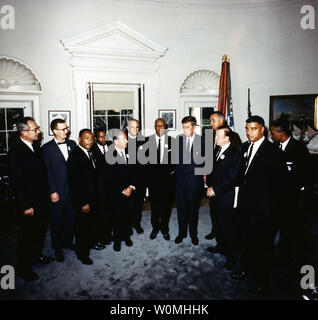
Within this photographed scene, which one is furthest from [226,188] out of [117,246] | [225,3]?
[225,3]

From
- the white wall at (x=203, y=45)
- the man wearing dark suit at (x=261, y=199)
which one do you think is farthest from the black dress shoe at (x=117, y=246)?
the white wall at (x=203, y=45)

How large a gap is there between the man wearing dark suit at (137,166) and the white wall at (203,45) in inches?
81.5

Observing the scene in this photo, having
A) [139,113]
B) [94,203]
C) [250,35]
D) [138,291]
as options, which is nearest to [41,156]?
[94,203]

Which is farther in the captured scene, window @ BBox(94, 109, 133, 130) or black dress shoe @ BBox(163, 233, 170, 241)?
window @ BBox(94, 109, 133, 130)

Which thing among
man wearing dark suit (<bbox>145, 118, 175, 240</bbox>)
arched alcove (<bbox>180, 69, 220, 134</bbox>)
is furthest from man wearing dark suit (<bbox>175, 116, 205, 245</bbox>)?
arched alcove (<bbox>180, 69, 220, 134</bbox>)

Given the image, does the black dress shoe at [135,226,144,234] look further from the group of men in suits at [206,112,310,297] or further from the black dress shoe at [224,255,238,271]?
the black dress shoe at [224,255,238,271]

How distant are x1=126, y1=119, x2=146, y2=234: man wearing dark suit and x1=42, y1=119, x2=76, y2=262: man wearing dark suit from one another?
2.81 ft

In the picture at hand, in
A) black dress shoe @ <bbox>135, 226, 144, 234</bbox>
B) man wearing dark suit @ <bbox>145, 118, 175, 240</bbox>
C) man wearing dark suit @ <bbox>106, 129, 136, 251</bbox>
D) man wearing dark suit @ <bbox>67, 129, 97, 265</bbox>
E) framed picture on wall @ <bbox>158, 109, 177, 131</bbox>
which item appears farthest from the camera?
framed picture on wall @ <bbox>158, 109, 177, 131</bbox>

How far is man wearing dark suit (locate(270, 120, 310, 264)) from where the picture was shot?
127 inches

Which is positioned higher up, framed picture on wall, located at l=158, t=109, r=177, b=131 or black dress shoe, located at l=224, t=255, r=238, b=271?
framed picture on wall, located at l=158, t=109, r=177, b=131

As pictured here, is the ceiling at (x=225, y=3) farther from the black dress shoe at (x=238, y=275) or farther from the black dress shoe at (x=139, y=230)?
the black dress shoe at (x=238, y=275)

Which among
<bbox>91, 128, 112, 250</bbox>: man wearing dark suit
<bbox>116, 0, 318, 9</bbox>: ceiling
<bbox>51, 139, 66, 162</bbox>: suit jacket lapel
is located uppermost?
<bbox>116, 0, 318, 9</bbox>: ceiling

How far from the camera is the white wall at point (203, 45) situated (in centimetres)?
523

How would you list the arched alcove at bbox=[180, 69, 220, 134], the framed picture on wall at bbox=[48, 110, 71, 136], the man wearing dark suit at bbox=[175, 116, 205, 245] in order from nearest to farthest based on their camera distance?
the man wearing dark suit at bbox=[175, 116, 205, 245] < the framed picture on wall at bbox=[48, 110, 71, 136] < the arched alcove at bbox=[180, 69, 220, 134]
